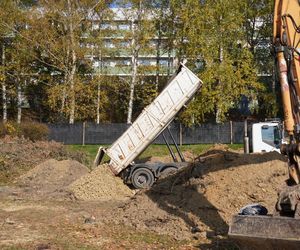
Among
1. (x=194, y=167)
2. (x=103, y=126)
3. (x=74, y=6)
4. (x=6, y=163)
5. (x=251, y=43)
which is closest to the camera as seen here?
(x=194, y=167)

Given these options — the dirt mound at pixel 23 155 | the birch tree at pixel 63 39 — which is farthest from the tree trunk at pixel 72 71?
the dirt mound at pixel 23 155

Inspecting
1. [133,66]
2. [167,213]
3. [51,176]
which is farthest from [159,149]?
[167,213]

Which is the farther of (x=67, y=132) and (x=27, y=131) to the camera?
(x=67, y=132)

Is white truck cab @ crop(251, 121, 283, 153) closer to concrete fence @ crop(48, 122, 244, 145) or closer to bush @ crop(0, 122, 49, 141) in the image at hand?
concrete fence @ crop(48, 122, 244, 145)

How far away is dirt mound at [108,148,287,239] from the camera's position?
10469mm

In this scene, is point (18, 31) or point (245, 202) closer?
point (245, 202)

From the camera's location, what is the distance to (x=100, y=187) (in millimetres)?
16047

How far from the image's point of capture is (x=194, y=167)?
1227 cm

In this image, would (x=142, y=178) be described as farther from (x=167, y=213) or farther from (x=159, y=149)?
(x=159, y=149)

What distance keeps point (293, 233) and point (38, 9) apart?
3467 cm

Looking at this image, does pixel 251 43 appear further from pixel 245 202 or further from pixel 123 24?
pixel 245 202

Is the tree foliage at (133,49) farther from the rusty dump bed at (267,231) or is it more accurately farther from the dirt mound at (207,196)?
the rusty dump bed at (267,231)

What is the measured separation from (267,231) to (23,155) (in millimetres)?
17187

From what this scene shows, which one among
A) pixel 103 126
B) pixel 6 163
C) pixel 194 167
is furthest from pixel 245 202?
pixel 103 126
